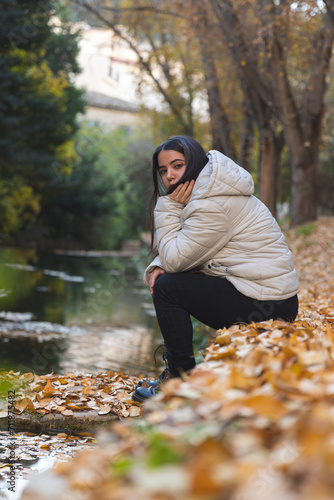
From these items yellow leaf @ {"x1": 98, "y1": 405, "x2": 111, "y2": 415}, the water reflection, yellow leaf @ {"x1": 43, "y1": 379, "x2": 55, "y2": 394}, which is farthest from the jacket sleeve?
the water reflection

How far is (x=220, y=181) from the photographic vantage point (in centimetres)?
357

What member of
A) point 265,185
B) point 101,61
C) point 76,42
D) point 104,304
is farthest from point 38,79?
point 101,61

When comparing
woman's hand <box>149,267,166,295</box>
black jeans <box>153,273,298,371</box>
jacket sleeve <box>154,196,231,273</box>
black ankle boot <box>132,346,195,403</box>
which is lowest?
black ankle boot <box>132,346,195,403</box>

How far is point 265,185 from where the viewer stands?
51.3 ft

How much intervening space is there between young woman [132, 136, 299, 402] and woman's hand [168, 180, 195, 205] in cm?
9

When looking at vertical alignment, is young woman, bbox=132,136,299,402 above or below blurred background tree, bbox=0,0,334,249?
below

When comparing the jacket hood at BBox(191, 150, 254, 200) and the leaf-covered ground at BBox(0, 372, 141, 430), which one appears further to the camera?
the leaf-covered ground at BBox(0, 372, 141, 430)

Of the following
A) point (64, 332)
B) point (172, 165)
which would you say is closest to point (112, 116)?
point (64, 332)

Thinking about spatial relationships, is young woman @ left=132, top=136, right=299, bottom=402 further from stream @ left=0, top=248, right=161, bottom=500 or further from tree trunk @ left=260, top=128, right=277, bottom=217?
tree trunk @ left=260, top=128, right=277, bottom=217

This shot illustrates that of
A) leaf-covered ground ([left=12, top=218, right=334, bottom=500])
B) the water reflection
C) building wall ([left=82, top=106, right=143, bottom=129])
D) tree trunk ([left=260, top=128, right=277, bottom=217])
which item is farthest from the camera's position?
building wall ([left=82, top=106, right=143, bottom=129])

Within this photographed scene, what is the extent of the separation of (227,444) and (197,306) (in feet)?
7.41

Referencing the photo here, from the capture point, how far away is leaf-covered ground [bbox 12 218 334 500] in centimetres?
128

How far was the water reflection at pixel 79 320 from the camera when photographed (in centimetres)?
673

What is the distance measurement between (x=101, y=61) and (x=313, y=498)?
55362 mm
